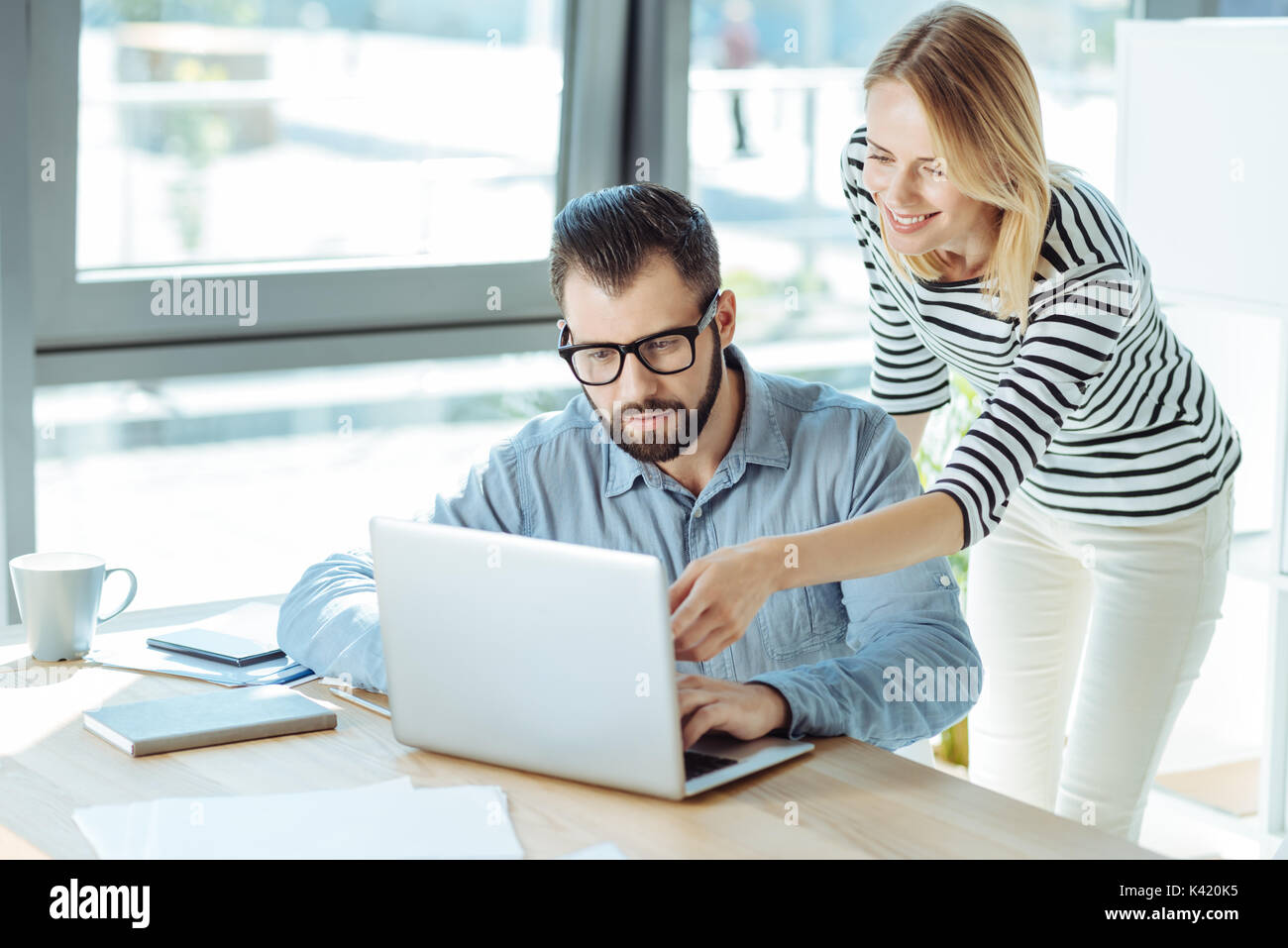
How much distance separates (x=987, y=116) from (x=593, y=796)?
89cm

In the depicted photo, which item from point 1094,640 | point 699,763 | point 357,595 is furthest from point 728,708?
point 1094,640

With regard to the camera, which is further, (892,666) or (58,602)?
(58,602)

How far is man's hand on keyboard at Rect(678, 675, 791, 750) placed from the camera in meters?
1.33

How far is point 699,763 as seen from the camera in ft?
4.32

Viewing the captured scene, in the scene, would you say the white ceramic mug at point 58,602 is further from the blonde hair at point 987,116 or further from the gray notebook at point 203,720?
the blonde hair at point 987,116

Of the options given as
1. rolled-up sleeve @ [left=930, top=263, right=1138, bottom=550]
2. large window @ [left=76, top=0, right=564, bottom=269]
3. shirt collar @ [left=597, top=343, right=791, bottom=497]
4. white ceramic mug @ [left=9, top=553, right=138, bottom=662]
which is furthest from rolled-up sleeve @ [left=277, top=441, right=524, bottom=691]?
large window @ [left=76, top=0, right=564, bottom=269]

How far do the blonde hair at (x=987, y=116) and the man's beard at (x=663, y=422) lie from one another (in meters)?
0.35

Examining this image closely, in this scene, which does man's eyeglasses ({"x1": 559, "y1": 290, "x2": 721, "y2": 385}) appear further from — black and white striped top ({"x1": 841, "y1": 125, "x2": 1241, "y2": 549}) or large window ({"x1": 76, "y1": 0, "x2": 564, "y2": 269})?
large window ({"x1": 76, "y1": 0, "x2": 564, "y2": 269})

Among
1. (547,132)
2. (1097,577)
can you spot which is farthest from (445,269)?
(1097,577)

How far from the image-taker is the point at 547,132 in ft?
9.62

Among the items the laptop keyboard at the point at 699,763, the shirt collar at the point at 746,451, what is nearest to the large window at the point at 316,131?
the shirt collar at the point at 746,451

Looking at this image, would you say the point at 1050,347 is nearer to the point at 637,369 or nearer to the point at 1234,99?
the point at 637,369

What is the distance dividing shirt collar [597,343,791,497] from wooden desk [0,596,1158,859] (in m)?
0.38

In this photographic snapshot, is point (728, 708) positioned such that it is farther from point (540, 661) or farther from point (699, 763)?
point (540, 661)
